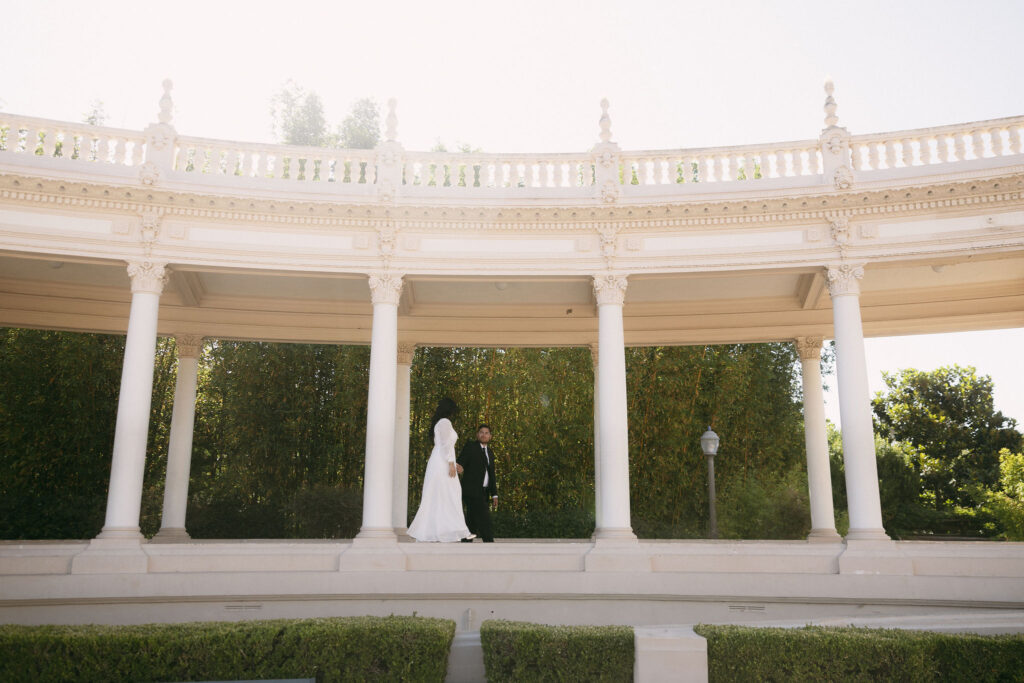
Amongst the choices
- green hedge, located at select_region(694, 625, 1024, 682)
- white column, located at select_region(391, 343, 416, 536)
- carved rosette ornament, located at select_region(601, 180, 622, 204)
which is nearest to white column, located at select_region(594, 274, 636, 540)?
carved rosette ornament, located at select_region(601, 180, 622, 204)

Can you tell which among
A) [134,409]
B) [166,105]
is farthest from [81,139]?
[134,409]

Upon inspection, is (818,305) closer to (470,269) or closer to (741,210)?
(741,210)

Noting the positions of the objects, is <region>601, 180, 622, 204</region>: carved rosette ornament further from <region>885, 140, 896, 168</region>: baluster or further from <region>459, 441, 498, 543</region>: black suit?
<region>459, 441, 498, 543</region>: black suit

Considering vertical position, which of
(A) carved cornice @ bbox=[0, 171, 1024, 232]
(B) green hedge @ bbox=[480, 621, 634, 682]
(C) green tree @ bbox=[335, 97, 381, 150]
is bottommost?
(B) green hedge @ bbox=[480, 621, 634, 682]

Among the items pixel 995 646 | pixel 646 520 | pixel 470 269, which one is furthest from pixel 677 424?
pixel 995 646

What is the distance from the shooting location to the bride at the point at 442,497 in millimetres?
14312

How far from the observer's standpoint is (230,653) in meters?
8.04

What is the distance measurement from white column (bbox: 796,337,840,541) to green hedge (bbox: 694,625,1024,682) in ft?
29.0

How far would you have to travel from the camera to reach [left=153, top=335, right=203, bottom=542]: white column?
17.1 m

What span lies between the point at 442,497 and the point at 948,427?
41.0 m

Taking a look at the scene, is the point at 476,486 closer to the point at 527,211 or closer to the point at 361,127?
the point at 527,211

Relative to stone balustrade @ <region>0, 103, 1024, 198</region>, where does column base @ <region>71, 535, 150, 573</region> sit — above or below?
below

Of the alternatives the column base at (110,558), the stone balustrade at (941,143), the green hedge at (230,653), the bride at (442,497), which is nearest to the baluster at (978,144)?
the stone balustrade at (941,143)

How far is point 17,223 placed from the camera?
14.0 m
